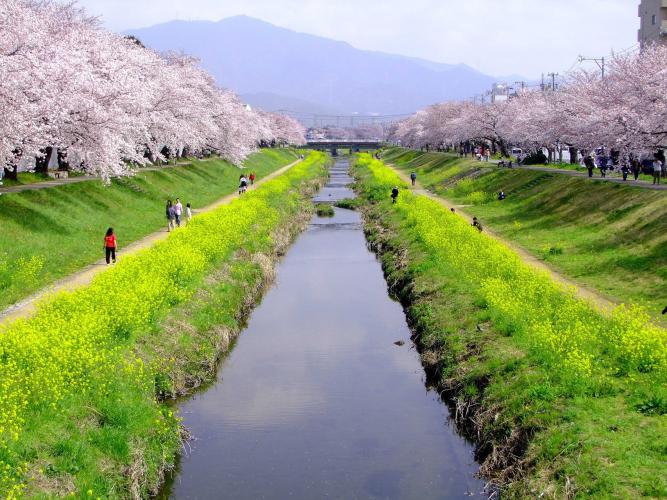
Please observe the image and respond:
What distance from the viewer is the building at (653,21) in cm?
8400

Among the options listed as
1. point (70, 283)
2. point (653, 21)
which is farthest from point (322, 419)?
point (653, 21)

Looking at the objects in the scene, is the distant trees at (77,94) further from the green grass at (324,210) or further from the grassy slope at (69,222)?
the green grass at (324,210)

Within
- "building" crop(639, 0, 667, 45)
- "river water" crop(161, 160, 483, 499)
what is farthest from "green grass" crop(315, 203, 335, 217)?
"building" crop(639, 0, 667, 45)

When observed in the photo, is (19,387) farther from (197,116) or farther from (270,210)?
(197,116)

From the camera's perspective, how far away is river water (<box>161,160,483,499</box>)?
14.1 metres

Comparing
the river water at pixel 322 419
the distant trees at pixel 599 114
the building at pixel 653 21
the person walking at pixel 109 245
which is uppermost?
the building at pixel 653 21

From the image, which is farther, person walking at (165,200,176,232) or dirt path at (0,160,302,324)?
person walking at (165,200,176,232)

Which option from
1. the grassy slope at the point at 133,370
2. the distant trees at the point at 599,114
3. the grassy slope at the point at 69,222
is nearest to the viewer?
the grassy slope at the point at 133,370

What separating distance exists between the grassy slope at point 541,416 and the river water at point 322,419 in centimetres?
84

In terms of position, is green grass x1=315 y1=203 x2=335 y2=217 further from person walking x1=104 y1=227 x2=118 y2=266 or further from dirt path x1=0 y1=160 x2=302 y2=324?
person walking x1=104 y1=227 x2=118 y2=266

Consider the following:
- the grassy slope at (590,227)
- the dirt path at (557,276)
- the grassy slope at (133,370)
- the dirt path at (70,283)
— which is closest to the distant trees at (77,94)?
the dirt path at (70,283)

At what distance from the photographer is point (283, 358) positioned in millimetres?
21828

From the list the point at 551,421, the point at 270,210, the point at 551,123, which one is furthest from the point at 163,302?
the point at 551,123

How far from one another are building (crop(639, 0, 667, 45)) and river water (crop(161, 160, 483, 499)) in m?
71.1
